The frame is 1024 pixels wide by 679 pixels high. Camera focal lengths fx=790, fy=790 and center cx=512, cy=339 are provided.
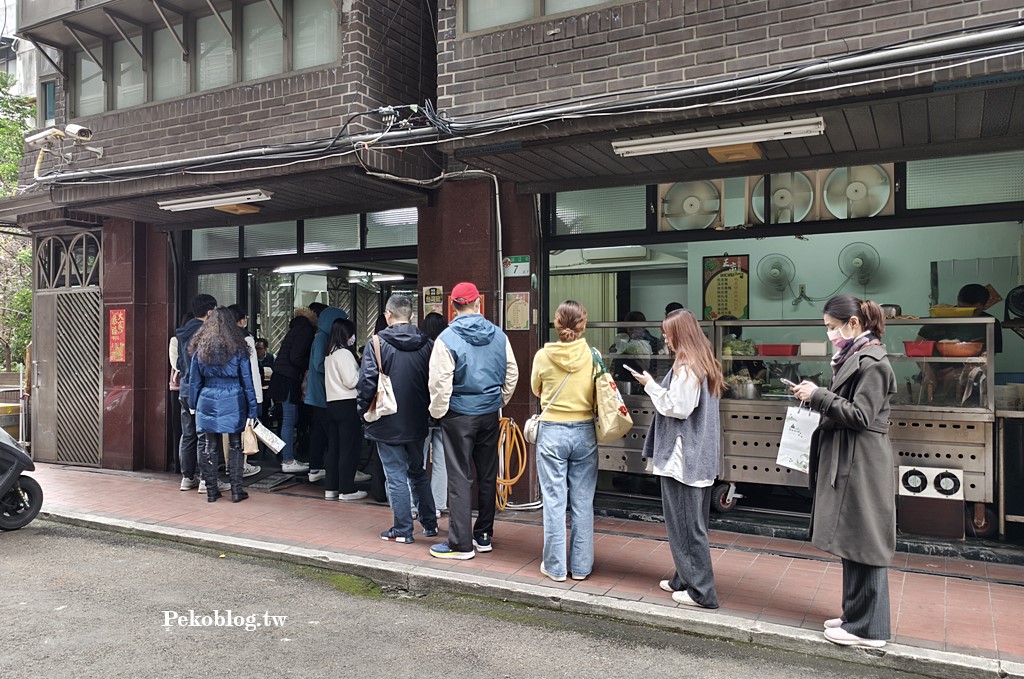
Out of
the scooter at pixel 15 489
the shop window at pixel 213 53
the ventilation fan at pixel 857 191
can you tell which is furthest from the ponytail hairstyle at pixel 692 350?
the shop window at pixel 213 53

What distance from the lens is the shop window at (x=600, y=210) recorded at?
7.52 meters

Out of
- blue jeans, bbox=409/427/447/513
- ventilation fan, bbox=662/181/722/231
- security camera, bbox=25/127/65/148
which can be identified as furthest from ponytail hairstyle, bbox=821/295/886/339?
A: security camera, bbox=25/127/65/148

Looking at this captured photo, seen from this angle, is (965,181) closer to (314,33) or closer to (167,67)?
(314,33)

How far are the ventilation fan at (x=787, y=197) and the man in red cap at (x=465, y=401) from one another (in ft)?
9.18

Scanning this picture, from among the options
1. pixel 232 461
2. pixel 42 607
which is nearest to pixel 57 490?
pixel 232 461

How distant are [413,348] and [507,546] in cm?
176

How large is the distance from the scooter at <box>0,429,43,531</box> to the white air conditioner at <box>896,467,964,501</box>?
7363 mm

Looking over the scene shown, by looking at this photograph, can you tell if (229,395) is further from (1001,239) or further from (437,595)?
(1001,239)

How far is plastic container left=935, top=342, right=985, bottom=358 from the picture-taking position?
242 inches

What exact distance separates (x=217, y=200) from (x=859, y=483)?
22.3 ft

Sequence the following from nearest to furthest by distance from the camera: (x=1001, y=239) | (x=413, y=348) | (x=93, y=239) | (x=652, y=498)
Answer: (x=413, y=348) → (x=652, y=498) → (x=1001, y=239) → (x=93, y=239)

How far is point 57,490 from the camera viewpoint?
344 inches

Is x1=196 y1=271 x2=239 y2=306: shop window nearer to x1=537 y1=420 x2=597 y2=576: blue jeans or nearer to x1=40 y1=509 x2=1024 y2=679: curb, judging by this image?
x1=40 y1=509 x2=1024 y2=679: curb

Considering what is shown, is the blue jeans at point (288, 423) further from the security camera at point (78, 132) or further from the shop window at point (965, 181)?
the shop window at point (965, 181)
